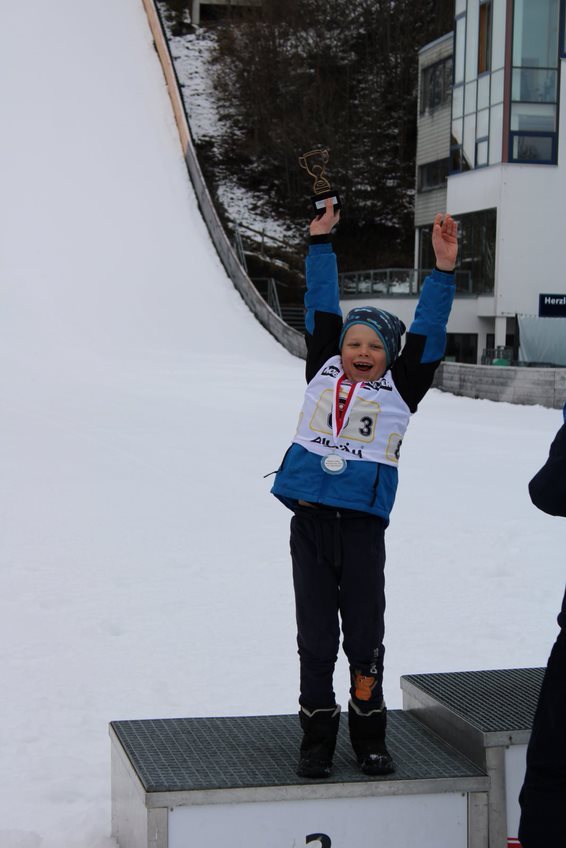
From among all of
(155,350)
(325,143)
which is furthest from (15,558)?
(325,143)

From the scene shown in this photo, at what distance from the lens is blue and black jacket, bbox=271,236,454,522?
11.8ft

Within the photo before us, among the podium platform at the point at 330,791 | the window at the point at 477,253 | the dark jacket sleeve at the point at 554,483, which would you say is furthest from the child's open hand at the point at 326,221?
the window at the point at 477,253

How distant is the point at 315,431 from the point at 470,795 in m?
1.12

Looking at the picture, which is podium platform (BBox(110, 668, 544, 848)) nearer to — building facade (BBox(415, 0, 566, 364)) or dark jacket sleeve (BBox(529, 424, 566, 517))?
dark jacket sleeve (BBox(529, 424, 566, 517))

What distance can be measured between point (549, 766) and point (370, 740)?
0.76 meters

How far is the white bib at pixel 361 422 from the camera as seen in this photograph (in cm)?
364

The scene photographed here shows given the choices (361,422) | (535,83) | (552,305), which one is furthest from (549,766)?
(535,83)

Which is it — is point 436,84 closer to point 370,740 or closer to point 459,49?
point 459,49

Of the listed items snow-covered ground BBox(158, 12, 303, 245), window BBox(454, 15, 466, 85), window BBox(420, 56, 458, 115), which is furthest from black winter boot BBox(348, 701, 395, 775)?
window BBox(420, 56, 458, 115)

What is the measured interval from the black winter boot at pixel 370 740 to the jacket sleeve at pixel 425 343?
36.1 inches

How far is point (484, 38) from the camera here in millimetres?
25719

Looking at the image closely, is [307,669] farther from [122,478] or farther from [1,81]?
[1,81]

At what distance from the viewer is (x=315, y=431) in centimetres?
369

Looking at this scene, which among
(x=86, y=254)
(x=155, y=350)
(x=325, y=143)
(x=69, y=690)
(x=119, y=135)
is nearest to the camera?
(x=69, y=690)
